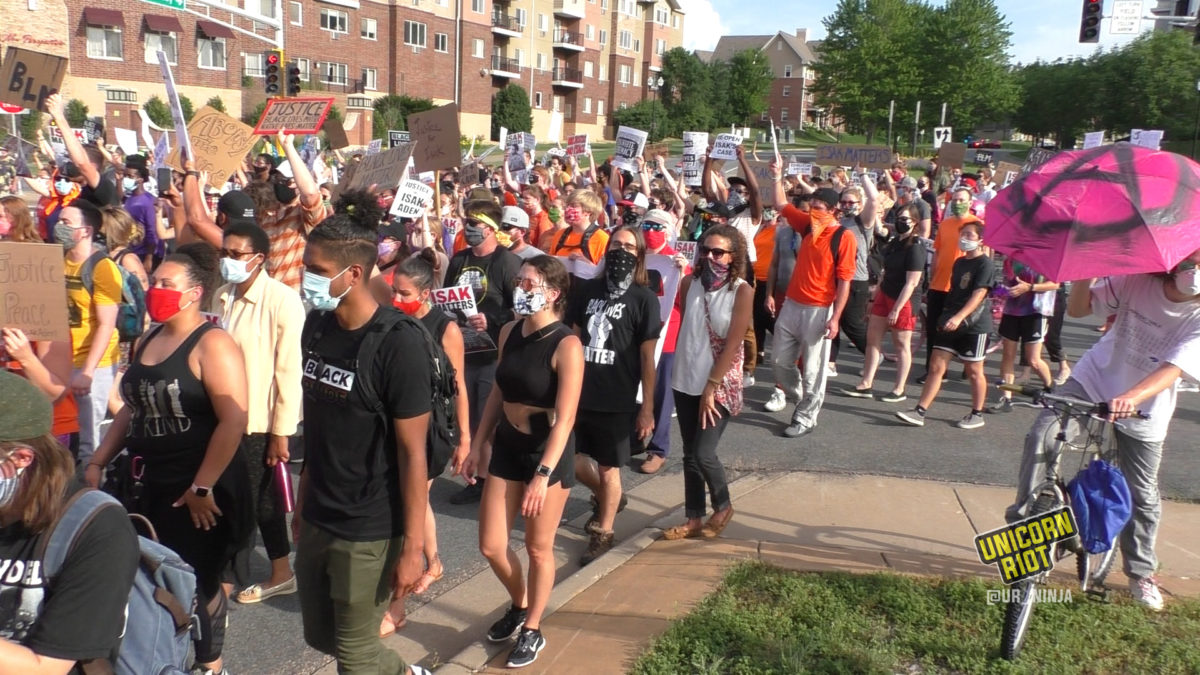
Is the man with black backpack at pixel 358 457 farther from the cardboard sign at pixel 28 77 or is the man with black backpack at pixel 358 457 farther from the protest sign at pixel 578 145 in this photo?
the protest sign at pixel 578 145

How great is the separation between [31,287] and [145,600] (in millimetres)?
2496

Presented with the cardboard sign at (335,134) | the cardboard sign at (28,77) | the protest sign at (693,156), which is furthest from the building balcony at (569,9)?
the cardboard sign at (28,77)

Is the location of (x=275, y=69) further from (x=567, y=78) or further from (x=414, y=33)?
(x=567, y=78)

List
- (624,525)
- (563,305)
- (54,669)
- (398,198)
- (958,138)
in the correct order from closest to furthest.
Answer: (54,669) < (563,305) < (624,525) < (398,198) < (958,138)

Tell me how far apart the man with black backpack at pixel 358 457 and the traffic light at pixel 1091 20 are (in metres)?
21.3

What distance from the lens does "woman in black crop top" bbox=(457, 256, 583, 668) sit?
3939 mm

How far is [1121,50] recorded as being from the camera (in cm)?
6322

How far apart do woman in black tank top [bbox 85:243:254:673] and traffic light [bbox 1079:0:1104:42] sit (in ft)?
70.5

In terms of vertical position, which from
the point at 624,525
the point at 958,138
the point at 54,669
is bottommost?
the point at 624,525

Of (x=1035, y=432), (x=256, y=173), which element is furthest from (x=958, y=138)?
(x=1035, y=432)

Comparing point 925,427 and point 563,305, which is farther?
point 925,427

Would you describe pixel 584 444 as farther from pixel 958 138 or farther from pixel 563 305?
pixel 958 138

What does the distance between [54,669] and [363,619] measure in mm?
1189

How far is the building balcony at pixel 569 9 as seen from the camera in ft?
223
